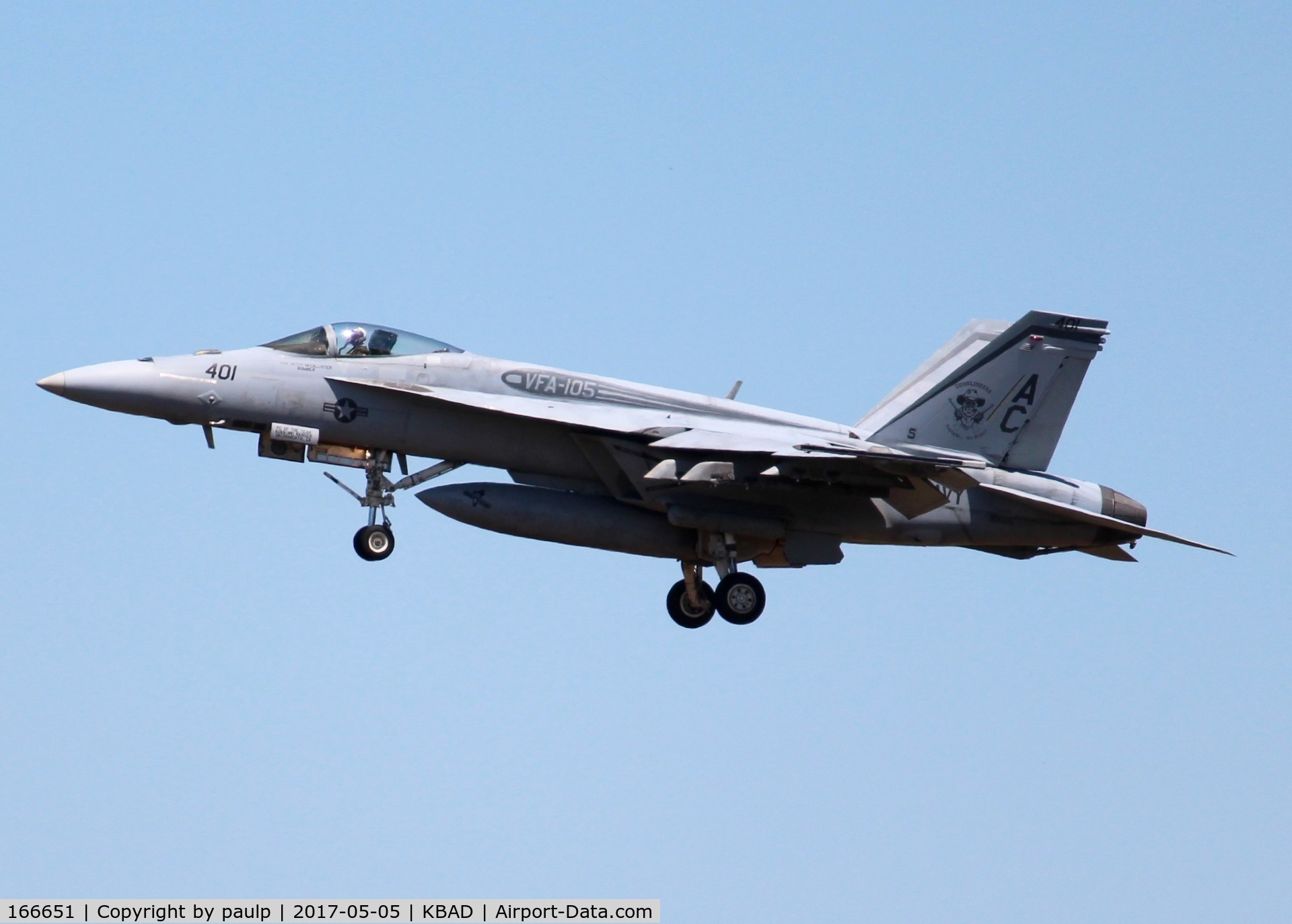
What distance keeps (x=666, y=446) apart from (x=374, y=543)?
380cm

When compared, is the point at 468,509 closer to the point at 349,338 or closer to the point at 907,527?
the point at 349,338

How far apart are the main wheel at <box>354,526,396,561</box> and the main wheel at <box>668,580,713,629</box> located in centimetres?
390

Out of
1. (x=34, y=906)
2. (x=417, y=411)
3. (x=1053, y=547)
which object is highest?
(x=417, y=411)

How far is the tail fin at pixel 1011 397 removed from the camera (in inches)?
857

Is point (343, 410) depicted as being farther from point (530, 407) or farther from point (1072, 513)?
point (1072, 513)

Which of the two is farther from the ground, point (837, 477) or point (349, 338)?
point (349, 338)

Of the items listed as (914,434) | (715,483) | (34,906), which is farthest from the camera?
(914,434)

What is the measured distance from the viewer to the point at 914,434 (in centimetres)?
2172

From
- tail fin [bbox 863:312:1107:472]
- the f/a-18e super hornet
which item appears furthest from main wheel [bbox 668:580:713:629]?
tail fin [bbox 863:312:1107:472]

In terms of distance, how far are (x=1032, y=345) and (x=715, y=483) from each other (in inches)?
185

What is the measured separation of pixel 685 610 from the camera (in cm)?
2261

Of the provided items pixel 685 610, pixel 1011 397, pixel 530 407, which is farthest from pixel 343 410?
pixel 1011 397

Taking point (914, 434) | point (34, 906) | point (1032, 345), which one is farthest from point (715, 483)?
point (34, 906)

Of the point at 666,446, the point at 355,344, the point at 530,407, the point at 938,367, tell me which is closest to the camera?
the point at 666,446
